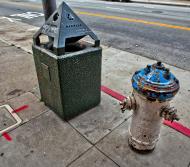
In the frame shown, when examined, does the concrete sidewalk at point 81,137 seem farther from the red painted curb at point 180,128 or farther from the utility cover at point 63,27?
the utility cover at point 63,27

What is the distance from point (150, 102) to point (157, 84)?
9.0 inches

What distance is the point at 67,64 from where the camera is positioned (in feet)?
8.18

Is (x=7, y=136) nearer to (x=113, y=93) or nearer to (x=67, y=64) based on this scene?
(x=67, y=64)

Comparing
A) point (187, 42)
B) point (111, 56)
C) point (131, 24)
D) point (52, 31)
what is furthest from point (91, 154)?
point (131, 24)

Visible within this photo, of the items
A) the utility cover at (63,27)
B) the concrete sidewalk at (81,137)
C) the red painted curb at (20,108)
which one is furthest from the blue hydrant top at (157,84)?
the red painted curb at (20,108)

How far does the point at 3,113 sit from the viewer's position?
10.3 feet

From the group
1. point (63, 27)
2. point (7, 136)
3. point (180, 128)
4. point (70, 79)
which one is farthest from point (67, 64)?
point (180, 128)

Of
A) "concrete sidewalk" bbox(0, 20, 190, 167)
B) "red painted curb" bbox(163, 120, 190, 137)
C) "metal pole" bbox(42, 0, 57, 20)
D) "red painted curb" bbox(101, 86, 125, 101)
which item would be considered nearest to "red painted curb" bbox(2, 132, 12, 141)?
"concrete sidewalk" bbox(0, 20, 190, 167)

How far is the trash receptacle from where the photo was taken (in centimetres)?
244

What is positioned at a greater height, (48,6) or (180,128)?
(48,6)

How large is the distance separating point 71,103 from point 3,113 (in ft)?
3.99

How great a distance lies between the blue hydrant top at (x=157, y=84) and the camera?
6.02 ft

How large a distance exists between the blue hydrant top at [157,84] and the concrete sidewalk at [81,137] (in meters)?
0.93

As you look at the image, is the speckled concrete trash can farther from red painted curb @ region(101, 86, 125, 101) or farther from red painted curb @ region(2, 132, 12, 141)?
red painted curb @ region(2, 132, 12, 141)
